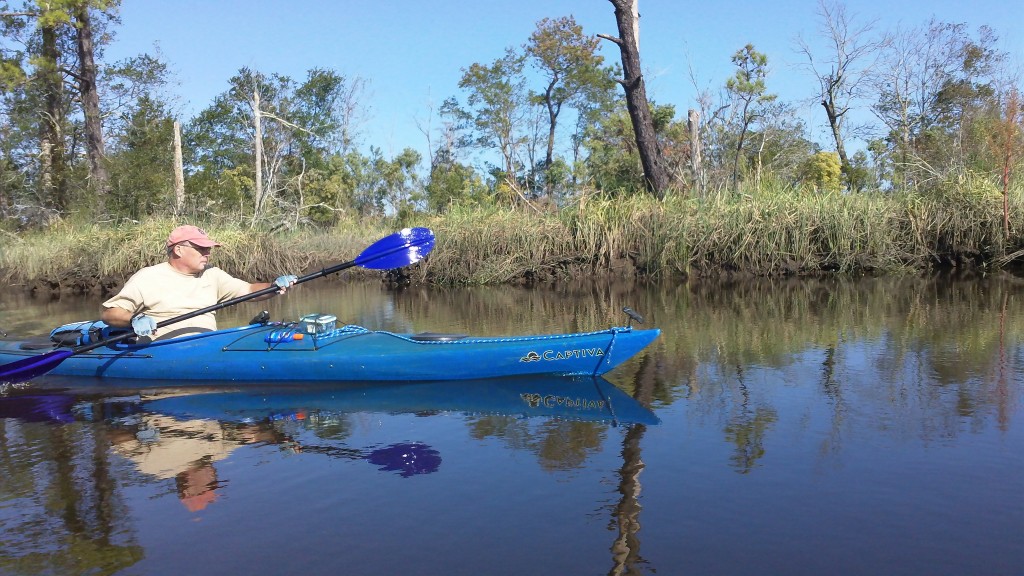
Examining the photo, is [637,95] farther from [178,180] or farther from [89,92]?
[89,92]

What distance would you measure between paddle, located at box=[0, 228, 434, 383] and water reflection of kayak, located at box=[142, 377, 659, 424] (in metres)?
0.59

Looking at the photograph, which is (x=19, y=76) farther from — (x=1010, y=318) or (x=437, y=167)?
(x=1010, y=318)

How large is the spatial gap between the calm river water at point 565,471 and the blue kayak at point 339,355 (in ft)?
0.42

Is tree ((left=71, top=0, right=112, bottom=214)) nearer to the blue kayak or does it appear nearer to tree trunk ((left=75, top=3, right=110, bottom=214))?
tree trunk ((left=75, top=3, right=110, bottom=214))

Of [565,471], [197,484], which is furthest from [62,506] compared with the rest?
[565,471]

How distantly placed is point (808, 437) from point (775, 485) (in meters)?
0.75

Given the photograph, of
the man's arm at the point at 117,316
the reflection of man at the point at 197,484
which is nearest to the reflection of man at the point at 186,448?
the reflection of man at the point at 197,484

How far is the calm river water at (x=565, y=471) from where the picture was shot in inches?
112

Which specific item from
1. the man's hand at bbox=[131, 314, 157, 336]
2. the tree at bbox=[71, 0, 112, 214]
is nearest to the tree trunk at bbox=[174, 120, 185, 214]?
the tree at bbox=[71, 0, 112, 214]

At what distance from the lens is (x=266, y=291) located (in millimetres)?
6156

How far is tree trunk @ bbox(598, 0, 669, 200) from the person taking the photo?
14.6 m

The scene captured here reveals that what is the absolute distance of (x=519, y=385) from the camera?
5.42 metres

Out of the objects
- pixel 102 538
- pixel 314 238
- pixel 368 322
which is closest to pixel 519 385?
pixel 102 538

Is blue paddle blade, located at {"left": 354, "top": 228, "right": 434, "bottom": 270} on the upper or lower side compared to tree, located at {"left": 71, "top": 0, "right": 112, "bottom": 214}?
lower
